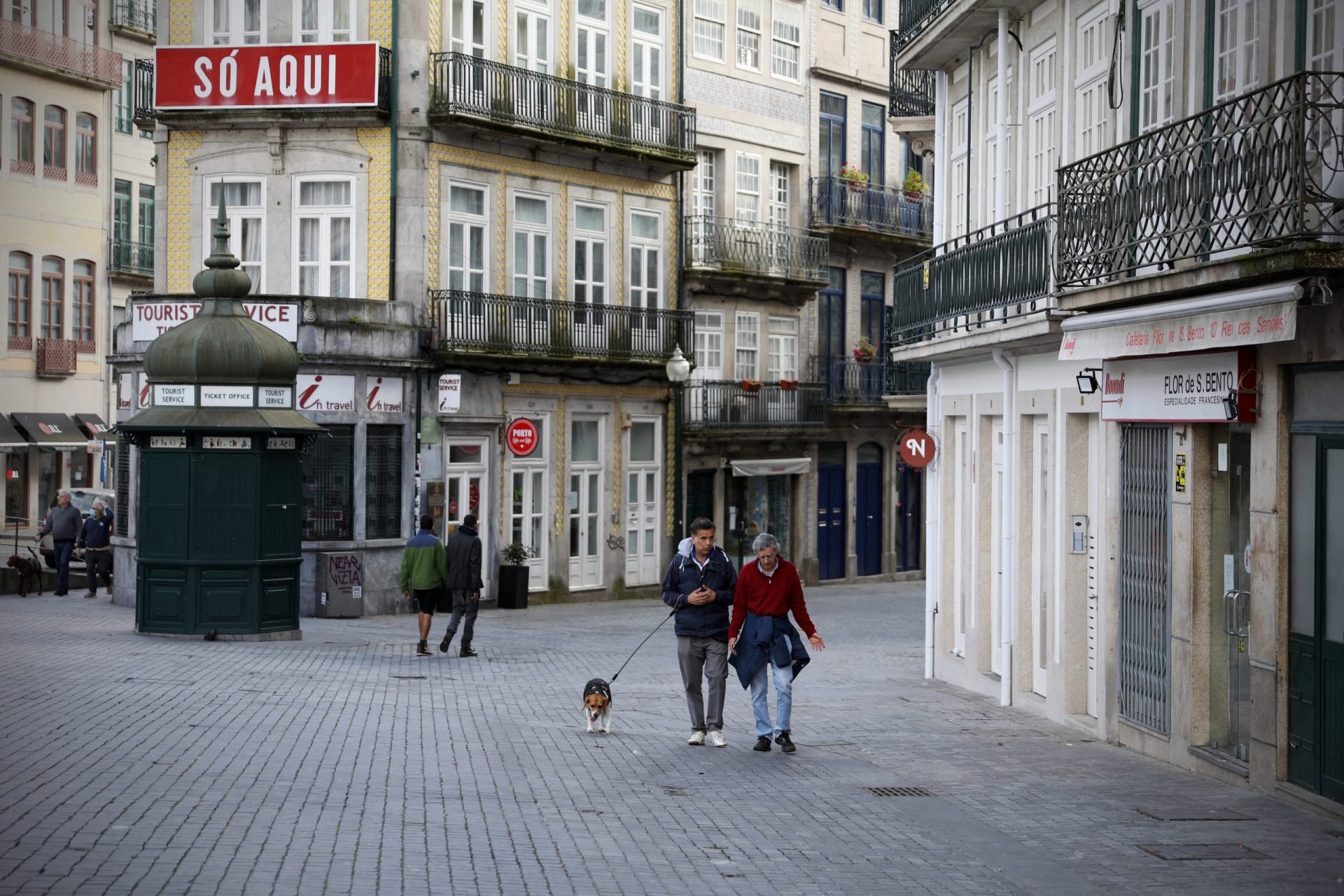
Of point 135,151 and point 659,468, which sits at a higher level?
point 135,151

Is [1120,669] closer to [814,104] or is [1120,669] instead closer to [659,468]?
[659,468]

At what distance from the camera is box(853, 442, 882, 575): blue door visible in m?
44.0

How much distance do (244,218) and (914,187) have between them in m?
19.7

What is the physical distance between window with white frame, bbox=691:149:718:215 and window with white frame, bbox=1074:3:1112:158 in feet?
69.9

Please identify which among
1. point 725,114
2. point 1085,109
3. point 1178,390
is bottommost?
point 1178,390

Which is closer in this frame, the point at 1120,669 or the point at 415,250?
the point at 1120,669

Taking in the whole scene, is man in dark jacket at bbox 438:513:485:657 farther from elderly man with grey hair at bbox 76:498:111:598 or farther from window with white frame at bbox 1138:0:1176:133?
elderly man with grey hair at bbox 76:498:111:598

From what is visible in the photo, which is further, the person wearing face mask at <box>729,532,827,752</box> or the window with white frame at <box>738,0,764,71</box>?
the window with white frame at <box>738,0,764,71</box>

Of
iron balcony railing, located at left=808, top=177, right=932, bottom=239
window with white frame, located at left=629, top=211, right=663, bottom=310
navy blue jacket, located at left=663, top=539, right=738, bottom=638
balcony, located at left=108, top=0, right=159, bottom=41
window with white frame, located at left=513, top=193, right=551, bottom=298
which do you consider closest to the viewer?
navy blue jacket, located at left=663, top=539, right=738, bottom=638

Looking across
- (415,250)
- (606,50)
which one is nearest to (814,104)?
(606,50)

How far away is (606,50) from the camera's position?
3509 cm

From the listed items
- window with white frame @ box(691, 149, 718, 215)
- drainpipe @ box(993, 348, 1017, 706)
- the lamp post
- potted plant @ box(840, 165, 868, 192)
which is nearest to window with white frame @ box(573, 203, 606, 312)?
the lamp post

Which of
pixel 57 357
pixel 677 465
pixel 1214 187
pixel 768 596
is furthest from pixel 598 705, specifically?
pixel 57 357

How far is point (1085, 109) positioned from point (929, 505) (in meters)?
6.60
